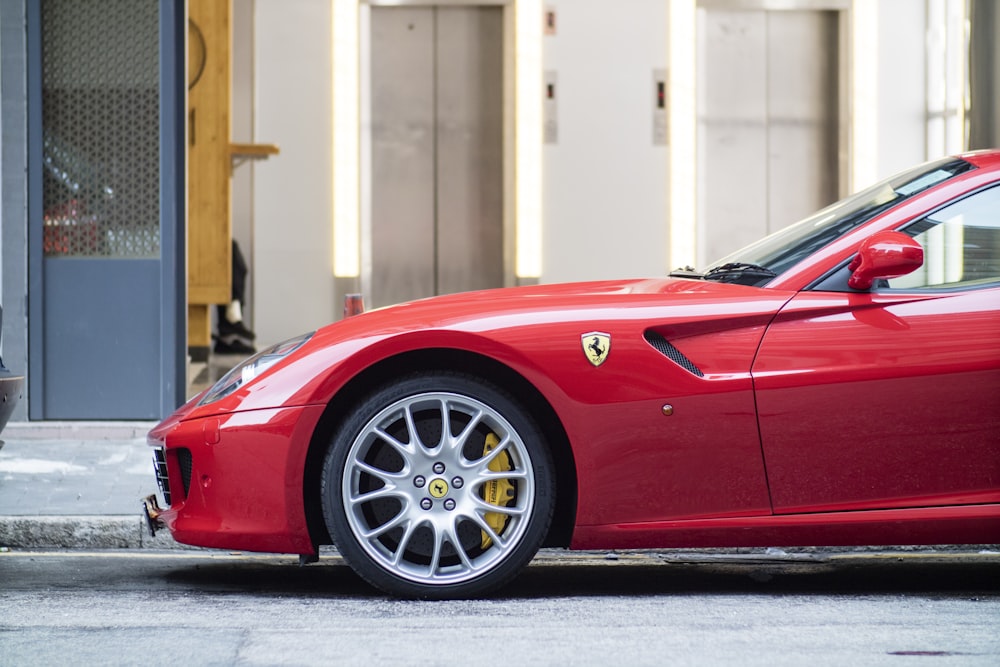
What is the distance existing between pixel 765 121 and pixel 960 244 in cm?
919

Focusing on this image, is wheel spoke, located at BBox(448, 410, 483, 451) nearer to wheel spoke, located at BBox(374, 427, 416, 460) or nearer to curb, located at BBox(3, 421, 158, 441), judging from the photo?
wheel spoke, located at BBox(374, 427, 416, 460)

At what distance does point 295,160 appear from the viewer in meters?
12.7

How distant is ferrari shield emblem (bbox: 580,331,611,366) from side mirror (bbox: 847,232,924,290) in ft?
2.54

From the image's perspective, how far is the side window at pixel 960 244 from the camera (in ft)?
14.3

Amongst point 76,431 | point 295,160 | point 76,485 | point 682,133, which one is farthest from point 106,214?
point 682,133

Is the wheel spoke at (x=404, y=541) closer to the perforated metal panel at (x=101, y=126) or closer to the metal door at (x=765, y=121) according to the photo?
the perforated metal panel at (x=101, y=126)

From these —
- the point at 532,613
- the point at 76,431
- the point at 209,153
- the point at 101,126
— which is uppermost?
the point at 209,153

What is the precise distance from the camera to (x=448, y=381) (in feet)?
14.1

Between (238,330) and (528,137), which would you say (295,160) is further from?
(528,137)

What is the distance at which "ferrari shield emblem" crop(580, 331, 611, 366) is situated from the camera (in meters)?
4.23

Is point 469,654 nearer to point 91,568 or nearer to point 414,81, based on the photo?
point 91,568

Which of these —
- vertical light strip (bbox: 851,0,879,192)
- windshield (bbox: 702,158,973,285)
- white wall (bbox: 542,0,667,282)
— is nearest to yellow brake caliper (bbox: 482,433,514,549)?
windshield (bbox: 702,158,973,285)

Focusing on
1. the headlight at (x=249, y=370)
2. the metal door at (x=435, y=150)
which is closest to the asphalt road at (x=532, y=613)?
the headlight at (x=249, y=370)

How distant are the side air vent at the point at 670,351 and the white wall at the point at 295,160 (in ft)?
28.4
